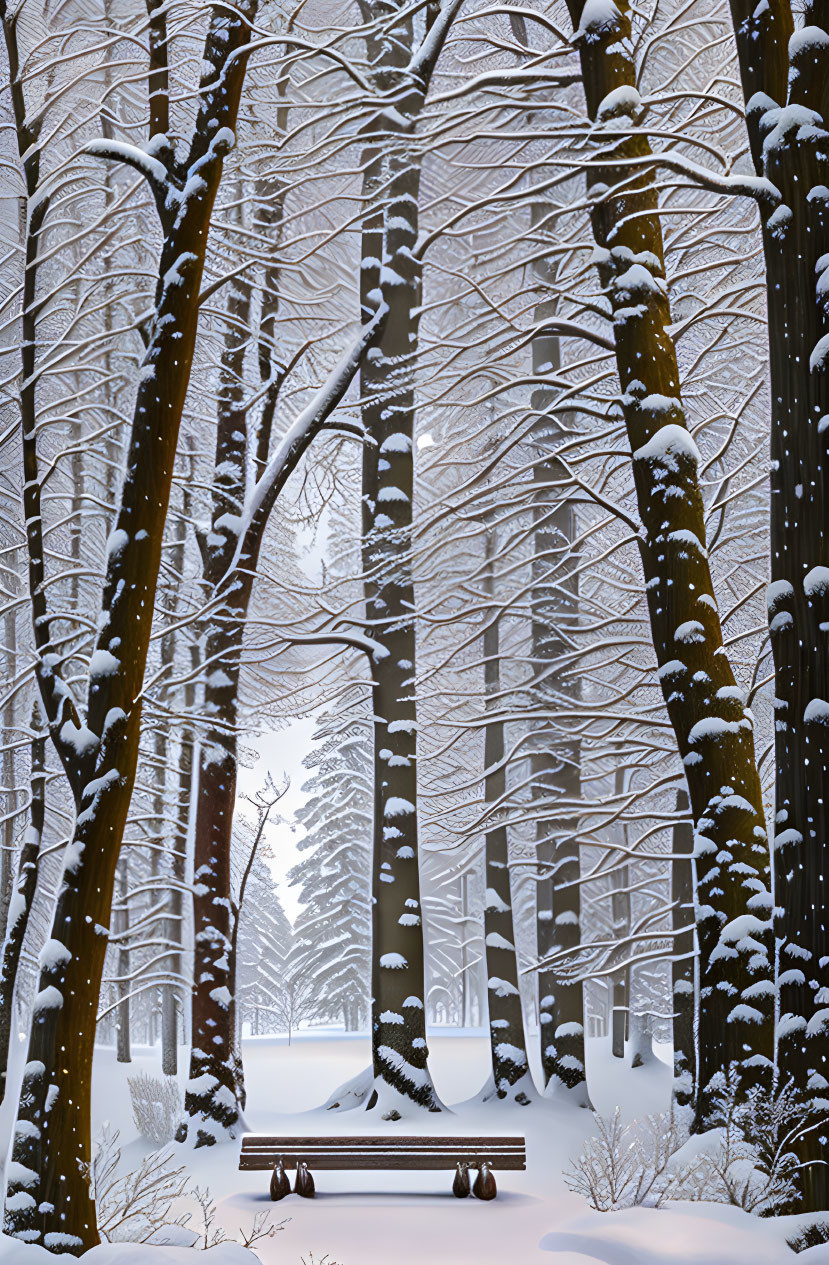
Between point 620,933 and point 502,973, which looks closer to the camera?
point 502,973

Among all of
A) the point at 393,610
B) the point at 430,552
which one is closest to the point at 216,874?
the point at 393,610

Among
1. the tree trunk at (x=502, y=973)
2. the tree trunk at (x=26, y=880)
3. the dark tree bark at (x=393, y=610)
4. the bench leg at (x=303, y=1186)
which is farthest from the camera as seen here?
the tree trunk at (x=502, y=973)

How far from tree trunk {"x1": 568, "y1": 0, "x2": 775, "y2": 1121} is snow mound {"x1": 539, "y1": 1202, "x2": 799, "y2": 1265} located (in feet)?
3.44

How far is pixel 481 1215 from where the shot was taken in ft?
27.4

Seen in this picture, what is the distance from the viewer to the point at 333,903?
118ft

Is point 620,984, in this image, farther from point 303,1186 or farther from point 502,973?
point 303,1186

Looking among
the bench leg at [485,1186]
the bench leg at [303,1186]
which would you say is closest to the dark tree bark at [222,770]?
the bench leg at [303,1186]

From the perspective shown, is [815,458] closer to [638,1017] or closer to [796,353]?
[796,353]

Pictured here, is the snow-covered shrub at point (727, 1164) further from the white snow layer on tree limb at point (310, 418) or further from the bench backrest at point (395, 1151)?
the white snow layer on tree limb at point (310, 418)

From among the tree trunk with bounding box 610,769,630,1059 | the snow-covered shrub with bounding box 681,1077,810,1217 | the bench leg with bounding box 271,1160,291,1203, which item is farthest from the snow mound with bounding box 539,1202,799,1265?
the tree trunk with bounding box 610,769,630,1059

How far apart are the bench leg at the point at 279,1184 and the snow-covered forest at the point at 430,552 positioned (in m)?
0.09

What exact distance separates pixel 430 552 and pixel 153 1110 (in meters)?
7.60

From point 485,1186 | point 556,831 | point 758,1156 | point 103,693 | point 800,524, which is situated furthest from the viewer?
point 556,831

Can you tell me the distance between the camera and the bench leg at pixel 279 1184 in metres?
8.82
